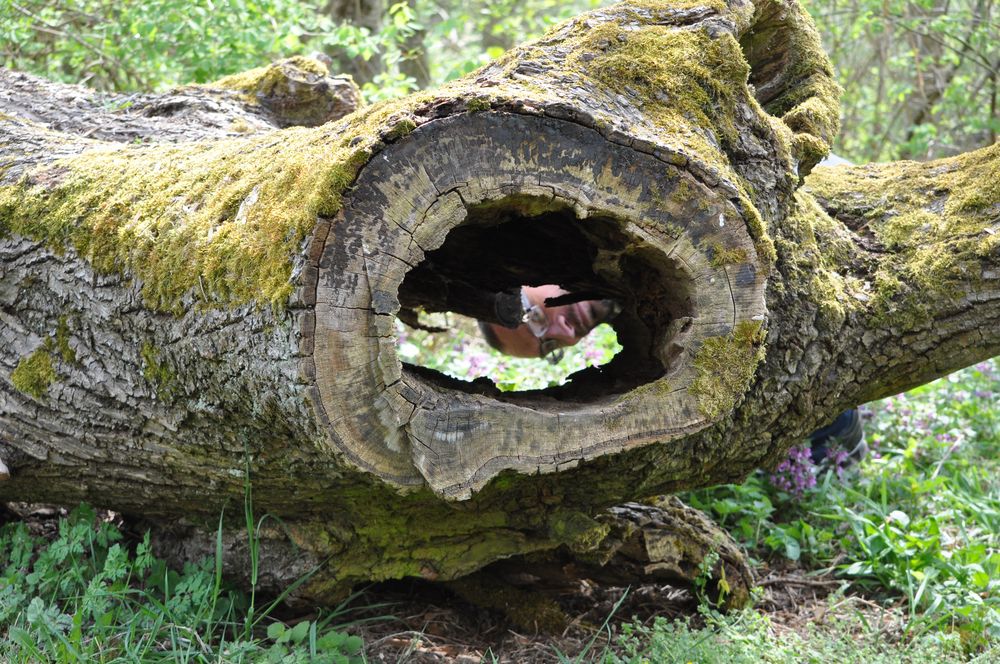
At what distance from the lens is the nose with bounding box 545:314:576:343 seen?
14.9 ft

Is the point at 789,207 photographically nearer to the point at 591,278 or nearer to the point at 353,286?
the point at 591,278

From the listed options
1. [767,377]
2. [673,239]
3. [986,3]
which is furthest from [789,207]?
[986,3]

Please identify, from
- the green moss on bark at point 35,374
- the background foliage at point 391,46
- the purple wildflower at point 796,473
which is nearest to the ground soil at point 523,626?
the purple wildflower at point 796,473

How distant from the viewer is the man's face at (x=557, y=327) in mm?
4496

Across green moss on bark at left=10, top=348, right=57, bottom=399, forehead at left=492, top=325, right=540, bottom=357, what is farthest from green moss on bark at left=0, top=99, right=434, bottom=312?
forehead at left=492, top=325, right=540, bottom=357

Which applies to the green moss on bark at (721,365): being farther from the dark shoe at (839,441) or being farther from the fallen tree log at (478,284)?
the dark shoe at (839,441)

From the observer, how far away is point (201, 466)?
2355 mm

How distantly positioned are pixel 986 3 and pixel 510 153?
24.4 feet

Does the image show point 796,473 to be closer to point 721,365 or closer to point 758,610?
point 758,610

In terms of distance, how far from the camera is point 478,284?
3125 millimetres

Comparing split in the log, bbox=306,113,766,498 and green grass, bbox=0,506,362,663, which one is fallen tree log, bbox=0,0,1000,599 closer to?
split in the log, bbox=306,113,766,498

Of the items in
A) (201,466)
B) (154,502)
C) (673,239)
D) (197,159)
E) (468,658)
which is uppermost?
(673,239)

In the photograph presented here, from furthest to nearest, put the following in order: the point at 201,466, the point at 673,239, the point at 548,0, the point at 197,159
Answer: the point at 548,0 → the point at 197,159 → the point at 201,466 → the point at 673,239

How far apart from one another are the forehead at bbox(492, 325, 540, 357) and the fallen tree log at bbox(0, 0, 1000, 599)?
1.53 metres
